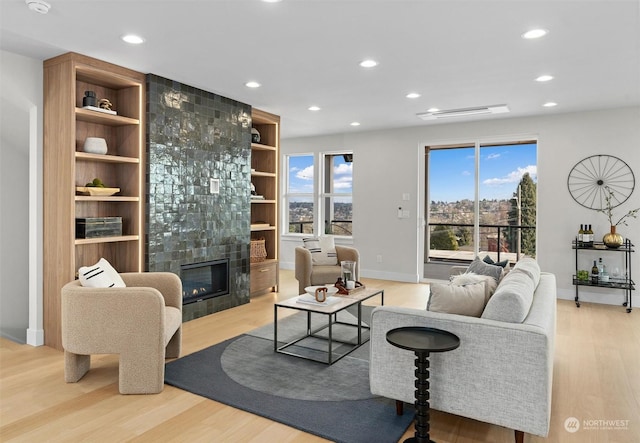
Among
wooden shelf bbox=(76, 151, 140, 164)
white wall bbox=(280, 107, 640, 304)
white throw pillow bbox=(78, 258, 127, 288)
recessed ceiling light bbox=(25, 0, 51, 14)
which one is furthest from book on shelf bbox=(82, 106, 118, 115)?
white wall bbox=(280, 107, 640, 304)

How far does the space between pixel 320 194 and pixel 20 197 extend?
485 centimetres

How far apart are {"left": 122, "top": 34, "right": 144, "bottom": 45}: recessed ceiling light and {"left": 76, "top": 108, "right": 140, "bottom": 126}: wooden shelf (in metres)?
0.80

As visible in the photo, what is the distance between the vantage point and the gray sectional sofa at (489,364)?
215 centimetres

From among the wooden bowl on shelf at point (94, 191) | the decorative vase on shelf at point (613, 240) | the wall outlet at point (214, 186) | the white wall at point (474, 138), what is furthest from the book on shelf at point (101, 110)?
the decorative vase on shelf at point (613, 240)

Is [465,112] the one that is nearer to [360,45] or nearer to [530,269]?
[360,45]

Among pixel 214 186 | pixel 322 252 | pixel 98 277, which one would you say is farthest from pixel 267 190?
pixel 98 277

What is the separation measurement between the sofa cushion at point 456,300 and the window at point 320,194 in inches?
209

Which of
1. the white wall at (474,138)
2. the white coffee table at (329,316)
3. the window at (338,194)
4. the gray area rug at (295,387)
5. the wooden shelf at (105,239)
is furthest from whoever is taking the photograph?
the window at (338,194)

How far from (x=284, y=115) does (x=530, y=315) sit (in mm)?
4588

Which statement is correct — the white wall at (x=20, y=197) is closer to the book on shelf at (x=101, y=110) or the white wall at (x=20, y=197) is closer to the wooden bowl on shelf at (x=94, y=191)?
the wooden bowl on shelf at (x=94, y=191)

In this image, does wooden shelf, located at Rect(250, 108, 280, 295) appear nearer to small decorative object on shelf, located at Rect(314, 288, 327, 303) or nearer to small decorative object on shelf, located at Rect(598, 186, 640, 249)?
small decorative object on shelf, located at Rect(314, 288, 327, 303)

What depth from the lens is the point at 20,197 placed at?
4316 millimetres

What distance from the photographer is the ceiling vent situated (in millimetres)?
5582

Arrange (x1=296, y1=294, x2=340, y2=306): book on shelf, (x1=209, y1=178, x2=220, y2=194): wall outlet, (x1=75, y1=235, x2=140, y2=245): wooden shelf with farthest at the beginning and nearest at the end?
(x1=209, y1=178, x2=220, y2=194): wall outlet → (x1=75, y1=235, x2=140, y2=245): wooden shelf → (x1=296, y1=294, x2=340, y2=306): book on shelf
